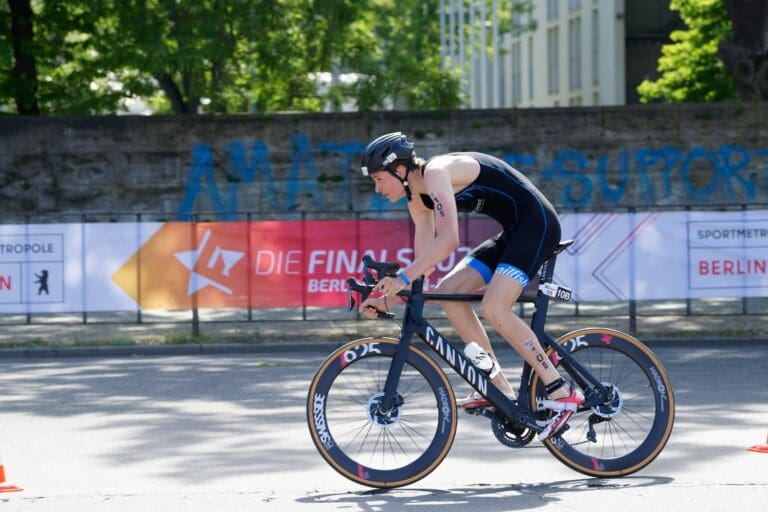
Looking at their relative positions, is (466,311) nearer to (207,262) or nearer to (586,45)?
(207,262)

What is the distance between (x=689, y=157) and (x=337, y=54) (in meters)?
7.76

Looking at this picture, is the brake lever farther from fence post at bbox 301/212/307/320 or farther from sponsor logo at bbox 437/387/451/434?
fence post at bbox 301/212/307/320

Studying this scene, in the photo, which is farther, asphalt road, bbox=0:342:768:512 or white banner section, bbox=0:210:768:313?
white banner section, bbox=0:210:768:313

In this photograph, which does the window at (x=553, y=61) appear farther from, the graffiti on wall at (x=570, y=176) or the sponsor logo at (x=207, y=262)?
the sponsor logo at (x=207, y=262)

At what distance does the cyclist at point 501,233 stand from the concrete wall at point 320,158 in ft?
51.7

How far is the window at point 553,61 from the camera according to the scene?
56375 mm

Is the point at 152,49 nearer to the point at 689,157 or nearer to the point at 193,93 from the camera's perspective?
the point at 193,93

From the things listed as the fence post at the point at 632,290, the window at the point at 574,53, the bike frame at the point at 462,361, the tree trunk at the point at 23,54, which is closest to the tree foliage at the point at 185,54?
the tree trunk at the point at 23,54

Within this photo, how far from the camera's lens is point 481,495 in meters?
6.73

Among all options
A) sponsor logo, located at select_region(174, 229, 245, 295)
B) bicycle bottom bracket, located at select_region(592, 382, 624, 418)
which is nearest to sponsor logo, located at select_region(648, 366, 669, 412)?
bicycle bottom bracket, located at select_region(592, 382, 624, 418)

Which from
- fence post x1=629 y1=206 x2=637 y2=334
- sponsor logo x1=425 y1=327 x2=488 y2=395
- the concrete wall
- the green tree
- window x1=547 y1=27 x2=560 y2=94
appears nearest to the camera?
sponsor logo x1=425 y1=327 x2=488 y2=395

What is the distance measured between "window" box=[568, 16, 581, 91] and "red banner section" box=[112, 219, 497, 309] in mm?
38167

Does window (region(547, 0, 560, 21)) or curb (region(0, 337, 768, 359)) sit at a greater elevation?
window (region(547, 0, 560, 21))

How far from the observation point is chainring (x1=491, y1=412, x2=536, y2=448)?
690 cm
